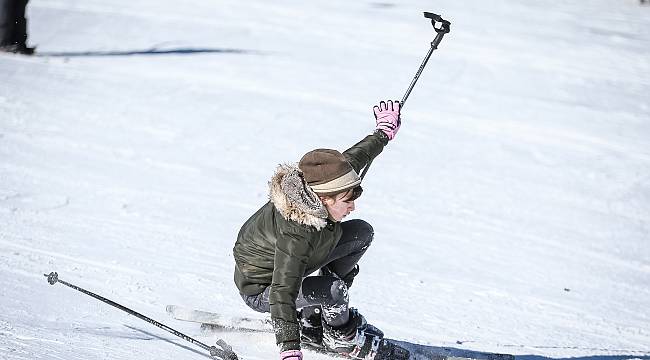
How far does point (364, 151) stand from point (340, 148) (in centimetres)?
382

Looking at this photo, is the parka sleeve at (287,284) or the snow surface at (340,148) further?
the snow surface at (340,148)

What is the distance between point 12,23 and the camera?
393 inches

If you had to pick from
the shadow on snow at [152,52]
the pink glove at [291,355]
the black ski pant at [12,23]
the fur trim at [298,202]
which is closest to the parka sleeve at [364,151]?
the fur trim at [298,202]

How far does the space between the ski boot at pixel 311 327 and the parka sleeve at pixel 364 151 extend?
2.61 ft

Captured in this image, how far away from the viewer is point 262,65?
1059cm

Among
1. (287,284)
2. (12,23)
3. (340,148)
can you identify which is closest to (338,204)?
(287,284)

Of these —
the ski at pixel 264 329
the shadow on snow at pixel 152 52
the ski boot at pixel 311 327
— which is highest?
the ski boot at pixel 311 327

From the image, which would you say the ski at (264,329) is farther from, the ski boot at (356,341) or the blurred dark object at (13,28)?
the blurred dark object at (13,28)

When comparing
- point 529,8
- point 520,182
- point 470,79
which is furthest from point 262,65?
point 529,8

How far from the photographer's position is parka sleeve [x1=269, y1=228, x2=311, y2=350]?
3.02 meters

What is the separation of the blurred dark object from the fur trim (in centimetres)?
828

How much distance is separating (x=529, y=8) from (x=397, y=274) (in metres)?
12.3

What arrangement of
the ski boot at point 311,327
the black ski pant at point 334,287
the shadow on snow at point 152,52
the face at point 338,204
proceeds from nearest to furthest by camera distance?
the face at point 338,204 < the black ski pant at point 334,287 < the ski boot at point 311,327 < the shadow on snow at point 152,52

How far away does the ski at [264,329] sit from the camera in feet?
12.4
